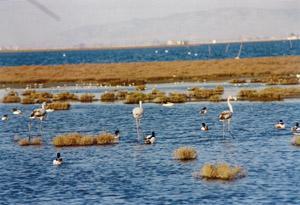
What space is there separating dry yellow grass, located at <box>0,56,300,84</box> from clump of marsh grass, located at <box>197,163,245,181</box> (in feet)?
220

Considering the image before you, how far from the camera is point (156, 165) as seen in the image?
30.9m

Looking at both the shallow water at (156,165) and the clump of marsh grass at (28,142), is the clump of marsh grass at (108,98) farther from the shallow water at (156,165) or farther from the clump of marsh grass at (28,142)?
the clump of marsh grass at (28,142)

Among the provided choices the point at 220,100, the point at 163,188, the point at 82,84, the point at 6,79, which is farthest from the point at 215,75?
the point at 163,188

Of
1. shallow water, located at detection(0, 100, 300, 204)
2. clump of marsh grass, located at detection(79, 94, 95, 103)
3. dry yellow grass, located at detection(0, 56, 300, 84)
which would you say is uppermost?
dry yellow grass, located at detection(0, 56, 300, 84)

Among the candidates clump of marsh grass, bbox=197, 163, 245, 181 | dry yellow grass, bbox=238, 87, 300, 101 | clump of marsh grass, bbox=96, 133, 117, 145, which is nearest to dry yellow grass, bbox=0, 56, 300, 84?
dry yellow grass, bbox=238, 87, 300, 101

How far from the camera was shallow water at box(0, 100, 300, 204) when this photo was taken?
24.8 m

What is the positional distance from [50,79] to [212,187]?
80.8 meters

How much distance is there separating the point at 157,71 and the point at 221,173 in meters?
81.4

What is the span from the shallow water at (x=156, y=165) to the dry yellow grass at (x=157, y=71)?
160 feet

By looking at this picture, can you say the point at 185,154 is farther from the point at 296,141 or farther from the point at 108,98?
the point at 108,98

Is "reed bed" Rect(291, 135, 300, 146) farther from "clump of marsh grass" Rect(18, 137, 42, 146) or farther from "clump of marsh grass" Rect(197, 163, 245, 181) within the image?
"clump of marsh grass" Rect(18, 137, 42, 146)

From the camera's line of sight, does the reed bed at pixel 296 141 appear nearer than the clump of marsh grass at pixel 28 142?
Yes

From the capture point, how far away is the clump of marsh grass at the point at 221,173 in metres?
27.0

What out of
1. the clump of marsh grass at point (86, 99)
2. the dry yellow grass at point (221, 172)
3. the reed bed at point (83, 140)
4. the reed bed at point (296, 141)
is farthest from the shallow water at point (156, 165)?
the clump of marsh grass at point (86, 99)
